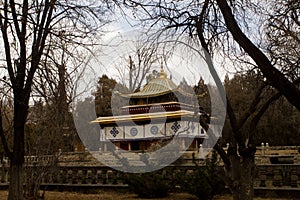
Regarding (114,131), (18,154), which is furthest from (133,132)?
(18,154)

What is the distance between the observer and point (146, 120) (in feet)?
103

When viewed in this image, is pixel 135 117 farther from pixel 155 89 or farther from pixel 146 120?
pixel 155 89

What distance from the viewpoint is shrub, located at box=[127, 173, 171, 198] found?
14.2 meters

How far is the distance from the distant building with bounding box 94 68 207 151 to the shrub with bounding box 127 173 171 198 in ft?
41.0

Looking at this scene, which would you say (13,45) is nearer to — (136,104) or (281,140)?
(136,104)

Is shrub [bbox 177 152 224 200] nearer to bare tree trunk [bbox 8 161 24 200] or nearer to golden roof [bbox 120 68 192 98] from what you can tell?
bare tree trunk [bbox 8 161 24 200]

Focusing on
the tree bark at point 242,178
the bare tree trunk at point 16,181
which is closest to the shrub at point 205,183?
the tree bark at point 242,178

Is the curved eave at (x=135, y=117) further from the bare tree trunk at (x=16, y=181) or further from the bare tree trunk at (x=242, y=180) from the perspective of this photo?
the bare tree trunk at (x=242, y=180)

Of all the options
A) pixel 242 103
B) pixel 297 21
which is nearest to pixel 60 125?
pixel 297 21

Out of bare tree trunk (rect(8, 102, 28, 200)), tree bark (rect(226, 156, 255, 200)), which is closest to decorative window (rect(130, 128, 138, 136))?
bare tree trunk (rect(8, 102, 28, 200))

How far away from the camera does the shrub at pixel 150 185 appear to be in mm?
14242

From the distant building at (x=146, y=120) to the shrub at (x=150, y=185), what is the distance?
41.0 feet

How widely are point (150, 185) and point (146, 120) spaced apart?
17.1 m

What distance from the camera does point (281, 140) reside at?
34.5 m
